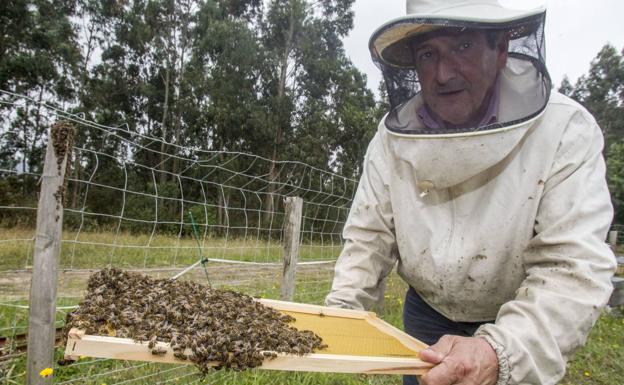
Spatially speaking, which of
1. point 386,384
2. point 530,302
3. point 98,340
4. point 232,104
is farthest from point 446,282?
point 232,104

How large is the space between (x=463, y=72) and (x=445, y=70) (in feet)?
0.23

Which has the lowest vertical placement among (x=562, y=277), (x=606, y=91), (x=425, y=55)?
(x=562, y=277)

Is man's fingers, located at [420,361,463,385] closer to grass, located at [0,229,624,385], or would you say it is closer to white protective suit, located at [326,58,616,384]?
white protective suit, located at [326,58,616,384]

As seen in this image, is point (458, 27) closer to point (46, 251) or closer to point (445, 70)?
point (445, 70)

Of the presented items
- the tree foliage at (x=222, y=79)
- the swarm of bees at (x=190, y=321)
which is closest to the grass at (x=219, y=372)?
the swarm of bees at (x=190, y=321)

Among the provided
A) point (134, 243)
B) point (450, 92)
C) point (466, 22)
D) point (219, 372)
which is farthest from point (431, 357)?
point (134, 243)

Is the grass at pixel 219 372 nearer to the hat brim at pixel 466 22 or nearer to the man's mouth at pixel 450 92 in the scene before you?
the man's mouth at pixel 450 92

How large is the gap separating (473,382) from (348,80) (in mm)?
28848

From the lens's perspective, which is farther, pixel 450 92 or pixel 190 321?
pixel 450 92

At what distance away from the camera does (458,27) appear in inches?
60.7

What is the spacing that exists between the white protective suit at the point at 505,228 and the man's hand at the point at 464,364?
0.13 ft

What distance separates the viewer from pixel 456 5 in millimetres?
1603

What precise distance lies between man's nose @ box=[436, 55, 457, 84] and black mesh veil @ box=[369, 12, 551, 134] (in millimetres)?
129

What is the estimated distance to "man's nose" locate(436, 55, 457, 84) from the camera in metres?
1.62
